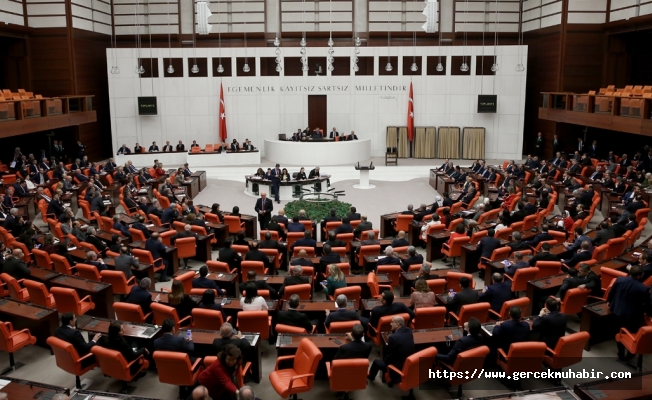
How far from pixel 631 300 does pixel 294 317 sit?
4.73 metres

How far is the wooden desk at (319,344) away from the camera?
711 centimetres

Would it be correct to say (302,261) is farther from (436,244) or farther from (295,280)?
(436,244)

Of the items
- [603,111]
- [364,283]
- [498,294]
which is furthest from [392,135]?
[498,294]

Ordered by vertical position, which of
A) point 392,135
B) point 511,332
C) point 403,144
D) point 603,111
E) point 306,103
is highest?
point 306,103

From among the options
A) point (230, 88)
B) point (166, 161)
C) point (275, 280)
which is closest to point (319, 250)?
point (275, 280)

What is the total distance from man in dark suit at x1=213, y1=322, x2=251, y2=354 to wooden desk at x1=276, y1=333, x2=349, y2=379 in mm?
411

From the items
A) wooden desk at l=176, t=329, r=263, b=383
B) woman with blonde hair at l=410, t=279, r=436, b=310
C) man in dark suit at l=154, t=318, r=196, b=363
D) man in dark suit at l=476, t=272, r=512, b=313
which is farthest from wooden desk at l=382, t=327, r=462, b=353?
man in dark suit at l=154, t=318, r=196, b=363

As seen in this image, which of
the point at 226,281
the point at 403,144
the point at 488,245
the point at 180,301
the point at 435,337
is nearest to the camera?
the point at 435,337

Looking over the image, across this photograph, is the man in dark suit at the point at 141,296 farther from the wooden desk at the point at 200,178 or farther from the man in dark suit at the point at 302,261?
the wooden desk at the point at 200,178

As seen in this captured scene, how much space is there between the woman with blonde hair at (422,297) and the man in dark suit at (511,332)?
1.28 meters

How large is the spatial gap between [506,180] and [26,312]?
1539cm

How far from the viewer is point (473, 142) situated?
1155 inches

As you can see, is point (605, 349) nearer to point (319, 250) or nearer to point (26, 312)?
point (319, 250)

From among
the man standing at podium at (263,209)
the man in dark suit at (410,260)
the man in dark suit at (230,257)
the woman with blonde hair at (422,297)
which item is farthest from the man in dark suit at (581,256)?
the man standing at podium at (263,209)
